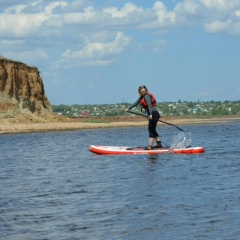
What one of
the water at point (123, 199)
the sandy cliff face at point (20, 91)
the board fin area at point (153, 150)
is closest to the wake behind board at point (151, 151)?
the board fin area at point (153, 150)

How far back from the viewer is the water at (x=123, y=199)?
12102 millimetres

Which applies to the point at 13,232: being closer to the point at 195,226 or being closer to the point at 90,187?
the point at 195,226

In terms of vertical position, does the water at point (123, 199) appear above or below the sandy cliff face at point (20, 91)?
below

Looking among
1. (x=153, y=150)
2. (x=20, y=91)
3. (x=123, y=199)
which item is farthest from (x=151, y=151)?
(x=20, y=91)

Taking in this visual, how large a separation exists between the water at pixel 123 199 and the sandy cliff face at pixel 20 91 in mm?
44684

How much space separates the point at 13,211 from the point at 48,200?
1.53 m

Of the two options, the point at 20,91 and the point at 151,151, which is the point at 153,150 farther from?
the point at 20,91

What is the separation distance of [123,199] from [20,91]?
58948 mm

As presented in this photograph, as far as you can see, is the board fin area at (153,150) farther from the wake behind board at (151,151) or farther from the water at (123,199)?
the water at (123,199)

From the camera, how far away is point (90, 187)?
17906 mm

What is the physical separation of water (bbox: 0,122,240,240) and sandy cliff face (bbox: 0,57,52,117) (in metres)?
44.7

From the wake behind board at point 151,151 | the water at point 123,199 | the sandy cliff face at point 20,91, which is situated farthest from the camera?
the sandy cliff face at point 20,91

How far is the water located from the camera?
12.1m

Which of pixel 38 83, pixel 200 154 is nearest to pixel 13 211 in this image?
pixel 200 154
